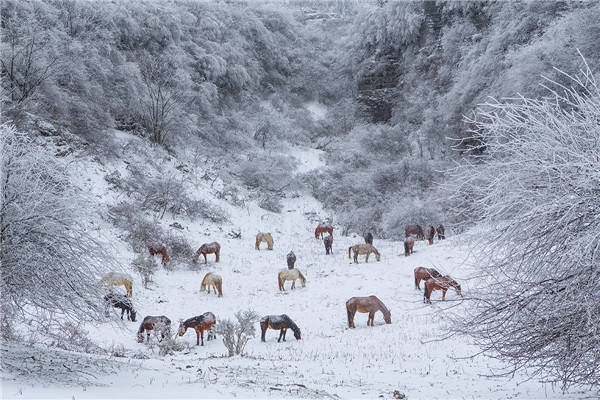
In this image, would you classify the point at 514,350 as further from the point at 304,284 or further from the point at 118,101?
A: the point at 118,101

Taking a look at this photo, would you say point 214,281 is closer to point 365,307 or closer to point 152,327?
point 152,327

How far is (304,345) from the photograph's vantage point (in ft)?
32.8

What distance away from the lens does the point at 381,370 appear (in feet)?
25.0

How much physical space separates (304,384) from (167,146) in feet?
79.2

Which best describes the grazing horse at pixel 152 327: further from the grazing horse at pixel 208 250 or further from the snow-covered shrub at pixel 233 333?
the grazing horse at pixel 208 250

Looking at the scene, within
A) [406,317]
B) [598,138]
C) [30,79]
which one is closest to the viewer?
[598,138]

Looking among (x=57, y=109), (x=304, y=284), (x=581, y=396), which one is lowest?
(x=581, y=396)

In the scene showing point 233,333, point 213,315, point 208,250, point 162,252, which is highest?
point 208,250

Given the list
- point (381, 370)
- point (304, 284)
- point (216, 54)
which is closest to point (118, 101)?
point (216, 54)

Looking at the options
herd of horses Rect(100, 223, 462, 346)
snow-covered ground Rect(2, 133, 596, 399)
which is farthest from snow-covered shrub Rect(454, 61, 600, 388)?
herd of horses Rect(100, 223, 462, 346)

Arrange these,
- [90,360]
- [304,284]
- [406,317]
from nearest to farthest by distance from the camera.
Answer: [90,360]
[406,317]
[304,284]

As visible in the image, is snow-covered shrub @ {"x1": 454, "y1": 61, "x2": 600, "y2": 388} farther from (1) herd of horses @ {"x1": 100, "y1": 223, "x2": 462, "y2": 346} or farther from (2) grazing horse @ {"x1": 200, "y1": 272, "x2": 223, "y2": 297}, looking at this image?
(2) grazing horse @ {"x1": 200, "y1": 272, "x2": 223, "y2": 297}

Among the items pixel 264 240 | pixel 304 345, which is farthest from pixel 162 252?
pixel 304 345

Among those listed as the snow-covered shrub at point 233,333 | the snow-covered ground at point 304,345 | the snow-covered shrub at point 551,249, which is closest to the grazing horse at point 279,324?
the snow-covered ground at point 304,345
